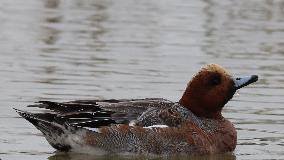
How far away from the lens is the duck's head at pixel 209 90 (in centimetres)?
1220

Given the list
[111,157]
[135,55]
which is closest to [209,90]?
[111,157]

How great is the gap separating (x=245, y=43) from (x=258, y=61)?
7.38 ft

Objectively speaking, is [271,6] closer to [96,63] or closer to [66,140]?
[96,63]

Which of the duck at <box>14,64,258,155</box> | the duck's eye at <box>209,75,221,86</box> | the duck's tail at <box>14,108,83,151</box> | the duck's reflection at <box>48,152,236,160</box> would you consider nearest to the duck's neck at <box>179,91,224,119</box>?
the duck at <box>14,64,258,155</box>

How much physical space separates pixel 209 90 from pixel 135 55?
6598 millimetres

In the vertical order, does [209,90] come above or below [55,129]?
above

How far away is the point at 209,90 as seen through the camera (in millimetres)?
12227

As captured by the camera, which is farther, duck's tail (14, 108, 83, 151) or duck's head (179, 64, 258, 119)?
duck's head (179, 64, 258, 119)

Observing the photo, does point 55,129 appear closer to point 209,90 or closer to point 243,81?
point 209,90

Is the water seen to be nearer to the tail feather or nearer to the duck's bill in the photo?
the tail feather

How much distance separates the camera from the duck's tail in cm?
1145

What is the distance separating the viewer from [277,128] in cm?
1345


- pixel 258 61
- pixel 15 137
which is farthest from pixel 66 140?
pixel 258 61

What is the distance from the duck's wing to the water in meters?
0.41
